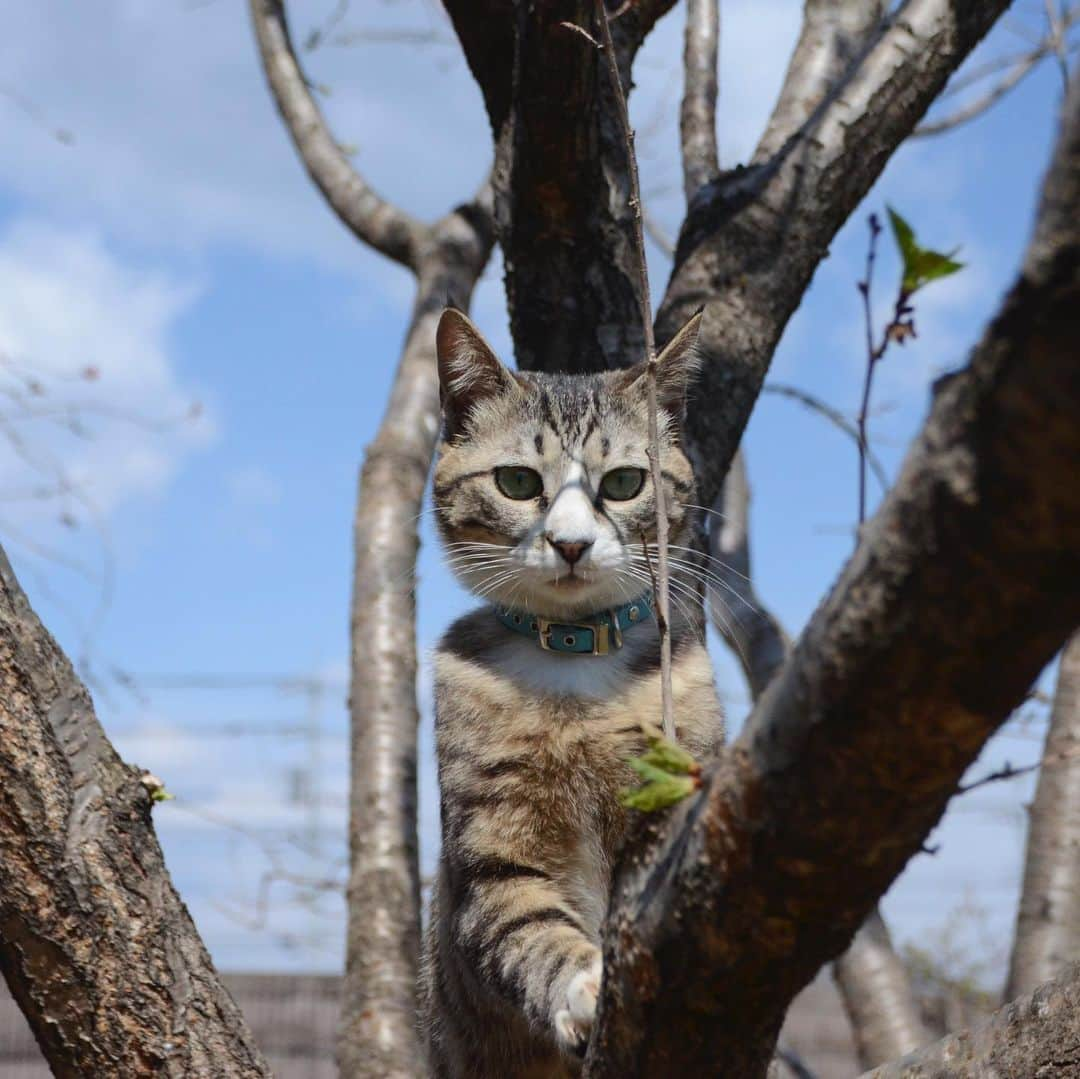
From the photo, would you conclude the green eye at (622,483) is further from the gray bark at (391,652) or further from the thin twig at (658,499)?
the thin twig at (658,499)

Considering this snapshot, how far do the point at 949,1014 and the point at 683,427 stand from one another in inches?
224

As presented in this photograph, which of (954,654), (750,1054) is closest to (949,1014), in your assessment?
(750,1054)

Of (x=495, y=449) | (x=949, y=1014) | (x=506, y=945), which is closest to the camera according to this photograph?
(x=506, y=945)

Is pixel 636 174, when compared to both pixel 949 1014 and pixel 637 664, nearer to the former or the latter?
pixel 637 664

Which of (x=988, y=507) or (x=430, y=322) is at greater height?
(x=430, y=322)

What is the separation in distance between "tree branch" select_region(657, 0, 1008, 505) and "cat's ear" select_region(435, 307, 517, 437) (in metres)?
0.42

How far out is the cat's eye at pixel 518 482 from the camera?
112 inches

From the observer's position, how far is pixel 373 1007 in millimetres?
3303

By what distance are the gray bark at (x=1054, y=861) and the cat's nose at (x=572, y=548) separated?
73.3 inches

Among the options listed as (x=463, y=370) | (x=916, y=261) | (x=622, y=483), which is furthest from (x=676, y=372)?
(x=916, y=261)

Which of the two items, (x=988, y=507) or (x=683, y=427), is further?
(x=683, y=427)

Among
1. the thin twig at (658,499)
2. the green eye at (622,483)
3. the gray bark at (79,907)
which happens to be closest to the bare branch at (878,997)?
the green eye at (622,483)

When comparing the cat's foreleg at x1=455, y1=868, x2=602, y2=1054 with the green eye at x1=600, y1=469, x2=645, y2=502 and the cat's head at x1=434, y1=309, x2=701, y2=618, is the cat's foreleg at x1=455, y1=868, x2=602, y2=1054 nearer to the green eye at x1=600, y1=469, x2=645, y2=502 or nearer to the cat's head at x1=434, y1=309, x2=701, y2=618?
the cat's head at x1=434, y1=309, x2=701, y2=618

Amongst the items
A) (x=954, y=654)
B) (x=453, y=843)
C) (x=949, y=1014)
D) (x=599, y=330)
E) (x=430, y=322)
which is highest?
(x=430, y=322)
